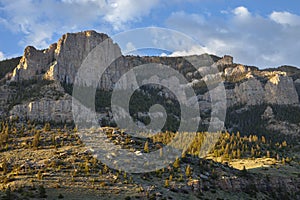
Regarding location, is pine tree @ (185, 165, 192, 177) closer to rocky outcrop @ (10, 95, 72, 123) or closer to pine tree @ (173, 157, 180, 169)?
pine tree @ (173, 157, 180, 169)

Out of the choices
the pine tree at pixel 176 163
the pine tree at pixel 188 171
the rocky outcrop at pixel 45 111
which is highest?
the rocky outcrop at pixel 45 111

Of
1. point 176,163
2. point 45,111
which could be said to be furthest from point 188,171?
point 45,111

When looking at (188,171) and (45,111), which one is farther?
(45,111)

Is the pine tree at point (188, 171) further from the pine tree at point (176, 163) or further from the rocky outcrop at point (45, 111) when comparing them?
the rocky outcrop at point (45, 111)

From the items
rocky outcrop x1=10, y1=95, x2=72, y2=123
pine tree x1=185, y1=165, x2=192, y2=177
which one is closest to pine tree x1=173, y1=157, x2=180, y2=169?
pine tree x1=185, y1=165, x2=192, y2=177

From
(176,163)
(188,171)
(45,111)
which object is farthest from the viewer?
(45,111)

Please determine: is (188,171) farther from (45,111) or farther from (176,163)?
(45,111)

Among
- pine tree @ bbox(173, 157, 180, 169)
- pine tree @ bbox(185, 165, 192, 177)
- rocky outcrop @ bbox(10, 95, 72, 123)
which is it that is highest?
rocky outcrop @ bbox(10, 95, 72, 123)

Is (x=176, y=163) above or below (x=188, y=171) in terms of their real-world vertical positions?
above

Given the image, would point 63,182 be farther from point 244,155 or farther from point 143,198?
point 244,155

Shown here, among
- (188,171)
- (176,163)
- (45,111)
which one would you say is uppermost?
(45,111)

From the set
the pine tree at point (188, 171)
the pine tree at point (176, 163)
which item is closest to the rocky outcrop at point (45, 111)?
the pine tree at point (176, 163)

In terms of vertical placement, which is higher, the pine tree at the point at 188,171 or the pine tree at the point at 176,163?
the pine tree at the point at 176,163

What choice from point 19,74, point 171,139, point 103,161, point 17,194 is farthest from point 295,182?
point 19,74
